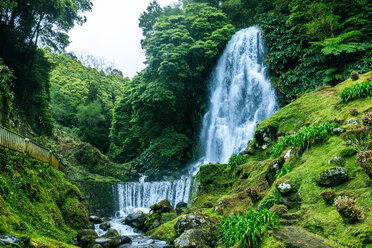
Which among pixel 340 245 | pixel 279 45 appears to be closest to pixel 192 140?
pixel 279 45

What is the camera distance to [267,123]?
956 centimetres

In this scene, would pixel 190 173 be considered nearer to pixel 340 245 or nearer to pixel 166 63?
pixel 166 63

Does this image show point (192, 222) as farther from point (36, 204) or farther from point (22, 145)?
point (22, 145)

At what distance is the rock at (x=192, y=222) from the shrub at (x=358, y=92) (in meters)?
5.50

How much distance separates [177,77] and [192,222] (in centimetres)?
1845

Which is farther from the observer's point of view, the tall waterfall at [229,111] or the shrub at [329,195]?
the tall waterfall at [229,111]

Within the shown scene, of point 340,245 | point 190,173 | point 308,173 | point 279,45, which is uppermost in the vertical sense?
point 279,45

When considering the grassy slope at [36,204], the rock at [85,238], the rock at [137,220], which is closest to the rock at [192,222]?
the rock at [85,238]

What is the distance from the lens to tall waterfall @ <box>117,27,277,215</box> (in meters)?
17.6

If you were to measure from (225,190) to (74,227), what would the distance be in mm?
6403

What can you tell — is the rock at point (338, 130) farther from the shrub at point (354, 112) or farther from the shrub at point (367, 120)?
the shrub at point (367, 120)

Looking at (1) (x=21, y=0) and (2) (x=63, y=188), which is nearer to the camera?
(2) (x=63, y=188)

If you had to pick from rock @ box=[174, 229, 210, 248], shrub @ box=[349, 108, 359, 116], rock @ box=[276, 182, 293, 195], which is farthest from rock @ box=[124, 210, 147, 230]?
shrub @ box=[349, 108, 359, 116]

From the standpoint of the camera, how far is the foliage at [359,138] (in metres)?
4.60
